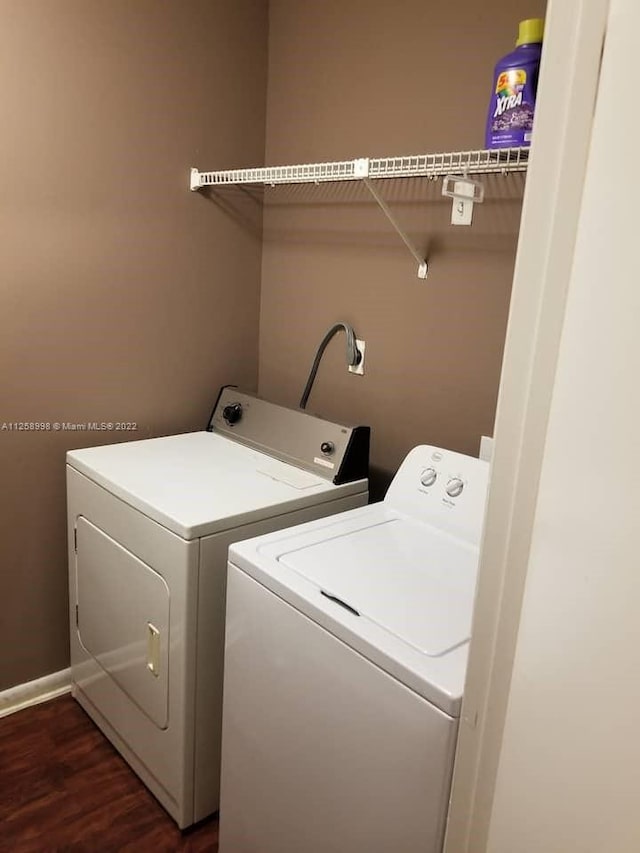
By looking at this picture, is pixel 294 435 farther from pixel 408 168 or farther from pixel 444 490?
pixel 408 168

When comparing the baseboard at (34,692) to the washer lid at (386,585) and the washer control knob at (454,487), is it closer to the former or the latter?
the washer lid at (386,585)

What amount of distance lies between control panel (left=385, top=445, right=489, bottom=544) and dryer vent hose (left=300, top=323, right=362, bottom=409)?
0.51m

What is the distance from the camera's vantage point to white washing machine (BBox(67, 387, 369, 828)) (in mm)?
1628

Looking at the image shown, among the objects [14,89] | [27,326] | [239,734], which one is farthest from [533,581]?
[14,89]

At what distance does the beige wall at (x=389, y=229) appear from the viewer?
69.2 inches

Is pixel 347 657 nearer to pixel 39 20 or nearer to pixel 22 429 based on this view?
pixel 22 429

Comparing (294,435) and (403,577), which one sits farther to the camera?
(294,435)

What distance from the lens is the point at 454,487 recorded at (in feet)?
5.37

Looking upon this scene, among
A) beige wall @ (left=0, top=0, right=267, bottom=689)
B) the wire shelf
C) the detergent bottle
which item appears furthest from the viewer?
beige wall @ (left=0, top=0, right=267, bottom=689)

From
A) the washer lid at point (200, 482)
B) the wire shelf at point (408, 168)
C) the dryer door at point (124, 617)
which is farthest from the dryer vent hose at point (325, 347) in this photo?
the dryer door at point (124, 617)

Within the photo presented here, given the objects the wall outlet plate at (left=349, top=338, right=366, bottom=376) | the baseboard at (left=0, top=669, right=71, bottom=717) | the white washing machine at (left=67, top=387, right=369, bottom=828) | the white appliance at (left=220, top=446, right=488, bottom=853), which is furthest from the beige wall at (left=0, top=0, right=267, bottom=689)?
the white appliance at (left=220, top=446, right=488, bottom=853)

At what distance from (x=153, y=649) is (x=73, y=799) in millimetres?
558

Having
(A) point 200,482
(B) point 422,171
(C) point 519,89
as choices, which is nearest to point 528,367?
(C) point 519,89

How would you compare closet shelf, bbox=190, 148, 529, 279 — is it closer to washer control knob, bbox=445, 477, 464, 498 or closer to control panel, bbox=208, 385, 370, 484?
control panel, bbox=208, 385, 370, 484
